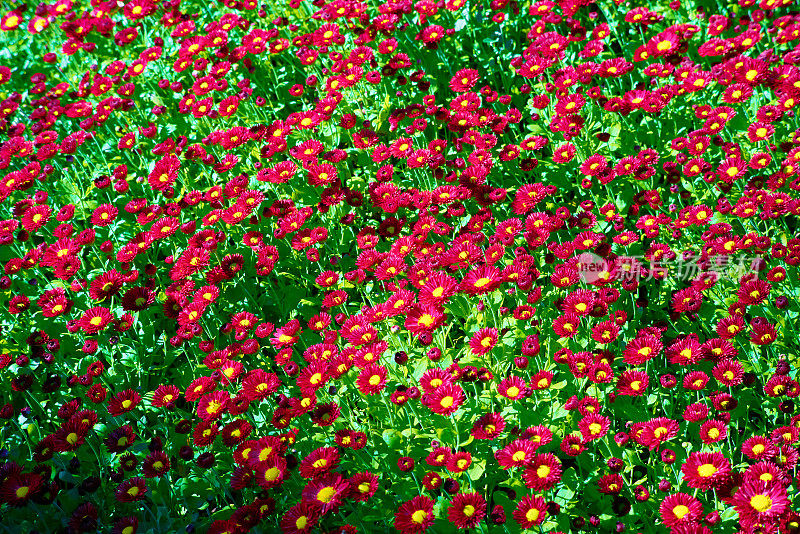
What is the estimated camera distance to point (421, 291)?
2.72 metres

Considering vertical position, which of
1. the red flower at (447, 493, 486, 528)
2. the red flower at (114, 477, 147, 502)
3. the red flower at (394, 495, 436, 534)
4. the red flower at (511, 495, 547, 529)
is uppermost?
the red flower at (114, 477, 147, 502)

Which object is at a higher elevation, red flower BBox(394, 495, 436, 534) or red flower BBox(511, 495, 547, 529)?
red flower BBox(394, 495, 436, 534)

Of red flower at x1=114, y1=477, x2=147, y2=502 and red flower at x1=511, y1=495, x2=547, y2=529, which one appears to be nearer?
red flower at x1=511, y1=495, x2=547, y2=529

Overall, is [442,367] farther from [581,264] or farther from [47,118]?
[47,118]

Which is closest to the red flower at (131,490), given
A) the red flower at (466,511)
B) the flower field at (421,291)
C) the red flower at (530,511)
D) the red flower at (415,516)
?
the flower field at (421,291)

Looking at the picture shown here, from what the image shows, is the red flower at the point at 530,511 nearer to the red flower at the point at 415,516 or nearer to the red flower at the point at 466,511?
the red flower at the point at 466,511

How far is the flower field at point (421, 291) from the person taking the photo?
233cm

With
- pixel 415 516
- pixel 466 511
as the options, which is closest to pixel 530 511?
pixel 466 511

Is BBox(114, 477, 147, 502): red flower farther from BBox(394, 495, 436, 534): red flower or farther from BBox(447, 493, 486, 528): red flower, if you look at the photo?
BBox(447, 493, 486, 528): red flower

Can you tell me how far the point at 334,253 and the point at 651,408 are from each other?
1.79 metres

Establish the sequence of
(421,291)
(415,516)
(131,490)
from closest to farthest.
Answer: (415,516) < (131,490) < (421,291)

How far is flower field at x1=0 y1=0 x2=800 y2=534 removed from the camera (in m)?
2.33

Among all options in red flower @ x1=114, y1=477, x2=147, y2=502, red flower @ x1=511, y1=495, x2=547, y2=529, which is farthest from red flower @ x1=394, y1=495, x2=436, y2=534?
red flower @ x1=114, y1=477, x2=147, y2=502

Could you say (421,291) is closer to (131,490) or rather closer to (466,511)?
(466,511)
